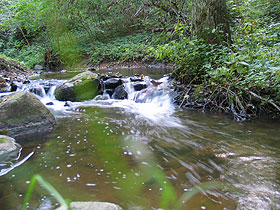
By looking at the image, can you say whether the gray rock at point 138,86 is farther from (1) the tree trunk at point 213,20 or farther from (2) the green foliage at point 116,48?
(2) the green foliage at point 116,48

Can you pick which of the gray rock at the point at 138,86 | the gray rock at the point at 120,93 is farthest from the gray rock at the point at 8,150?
the gray rock at the point at 138,86

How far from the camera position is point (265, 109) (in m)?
4.71

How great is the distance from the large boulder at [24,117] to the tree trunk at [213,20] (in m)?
4.28

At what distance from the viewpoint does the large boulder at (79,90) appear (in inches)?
307

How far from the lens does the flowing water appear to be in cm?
216

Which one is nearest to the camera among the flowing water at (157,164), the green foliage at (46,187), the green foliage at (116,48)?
the green foliage at (46,187)

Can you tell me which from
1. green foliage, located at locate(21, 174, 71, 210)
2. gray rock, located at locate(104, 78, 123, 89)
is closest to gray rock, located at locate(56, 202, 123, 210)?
green foliage, located at locate(21, 174, 71, 210)

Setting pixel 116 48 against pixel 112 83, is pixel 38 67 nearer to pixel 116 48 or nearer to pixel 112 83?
pixel 116 48

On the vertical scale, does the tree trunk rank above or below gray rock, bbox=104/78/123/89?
above

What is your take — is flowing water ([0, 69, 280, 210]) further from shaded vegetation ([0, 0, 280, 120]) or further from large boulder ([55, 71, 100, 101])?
large boulder ([55, 71, 100, 101])

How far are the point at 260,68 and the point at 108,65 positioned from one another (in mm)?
14454

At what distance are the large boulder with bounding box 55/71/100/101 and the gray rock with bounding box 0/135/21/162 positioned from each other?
176 inches

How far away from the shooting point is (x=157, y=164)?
2877mm

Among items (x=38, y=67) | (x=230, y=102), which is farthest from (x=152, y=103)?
(x=38, y=67)
